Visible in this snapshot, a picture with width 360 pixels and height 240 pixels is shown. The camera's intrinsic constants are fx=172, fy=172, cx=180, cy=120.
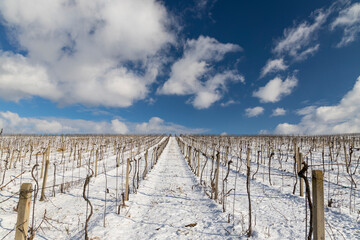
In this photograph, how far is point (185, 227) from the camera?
3.61 metres

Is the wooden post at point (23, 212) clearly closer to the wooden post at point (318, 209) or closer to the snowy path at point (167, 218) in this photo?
the snowy path at point (167, 218)

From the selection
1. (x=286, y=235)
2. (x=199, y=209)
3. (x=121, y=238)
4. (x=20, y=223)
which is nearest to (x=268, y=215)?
(x=286, y=235)

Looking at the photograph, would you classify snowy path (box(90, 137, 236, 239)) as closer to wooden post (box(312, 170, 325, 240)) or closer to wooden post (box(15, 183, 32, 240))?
wooden post (box(15, 183, 32, 240))

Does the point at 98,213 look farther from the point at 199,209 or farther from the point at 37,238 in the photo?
the point at 199,209

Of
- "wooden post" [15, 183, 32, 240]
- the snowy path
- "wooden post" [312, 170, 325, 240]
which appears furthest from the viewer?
the snowy path

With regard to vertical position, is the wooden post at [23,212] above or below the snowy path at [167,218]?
above

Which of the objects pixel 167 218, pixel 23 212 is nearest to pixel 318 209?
pixel 167 218

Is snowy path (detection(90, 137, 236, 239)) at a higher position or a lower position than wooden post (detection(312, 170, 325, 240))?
lower

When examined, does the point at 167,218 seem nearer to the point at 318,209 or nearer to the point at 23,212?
the point at 23,212

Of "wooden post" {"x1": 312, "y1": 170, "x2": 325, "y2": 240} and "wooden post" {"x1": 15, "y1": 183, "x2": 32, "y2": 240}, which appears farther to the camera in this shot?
"wooden post" {"x1": 15, "y1": 183, "x2": 32, "y2": 240}

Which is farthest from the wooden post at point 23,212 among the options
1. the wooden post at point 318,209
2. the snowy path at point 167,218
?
the wooden post at point 318,209

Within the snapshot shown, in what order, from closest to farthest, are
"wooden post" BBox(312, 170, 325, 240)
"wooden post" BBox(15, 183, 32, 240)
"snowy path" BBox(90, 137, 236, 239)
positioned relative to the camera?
"wooden post" BBox(312, 170, 325, 240)
"wooden post" BBox(15, 183, 32, 240)
"snowy path" BBox(90, 137, 236, 239)

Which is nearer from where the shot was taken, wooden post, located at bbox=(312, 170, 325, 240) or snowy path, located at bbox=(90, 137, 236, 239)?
wooden post, located at bbox=(312, 170, 325, 240)

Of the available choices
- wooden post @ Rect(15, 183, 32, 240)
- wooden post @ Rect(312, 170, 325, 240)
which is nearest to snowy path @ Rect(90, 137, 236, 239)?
wooden post @ Rect(15, 183, 32, 240)
